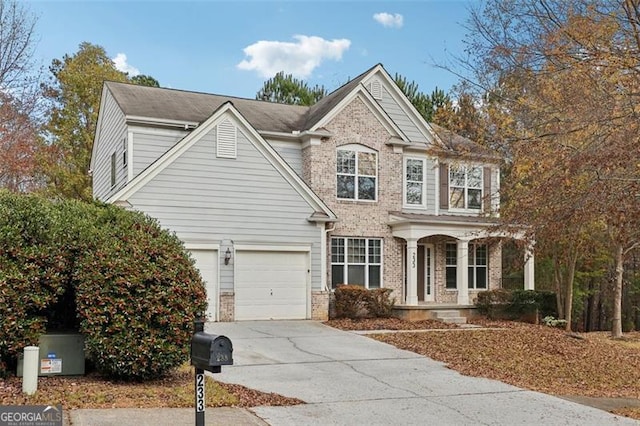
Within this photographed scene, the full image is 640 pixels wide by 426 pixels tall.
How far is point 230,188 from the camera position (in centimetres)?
1853

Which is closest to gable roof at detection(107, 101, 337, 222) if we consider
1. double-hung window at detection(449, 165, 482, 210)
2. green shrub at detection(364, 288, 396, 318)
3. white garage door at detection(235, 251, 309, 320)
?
white garage door at detection(235, 251, 309, 320)

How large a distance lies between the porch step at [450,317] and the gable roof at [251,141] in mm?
4637

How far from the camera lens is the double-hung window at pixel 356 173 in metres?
21.5

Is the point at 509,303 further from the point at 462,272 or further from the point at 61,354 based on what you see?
the point at 61,354

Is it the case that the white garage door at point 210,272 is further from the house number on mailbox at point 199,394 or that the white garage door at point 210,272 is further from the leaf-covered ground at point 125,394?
the house number on mailbox at point 199,394

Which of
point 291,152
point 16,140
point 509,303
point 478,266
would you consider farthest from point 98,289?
point 16,140

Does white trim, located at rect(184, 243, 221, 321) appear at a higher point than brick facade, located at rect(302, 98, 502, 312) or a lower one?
lower

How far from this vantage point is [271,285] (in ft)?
62.5

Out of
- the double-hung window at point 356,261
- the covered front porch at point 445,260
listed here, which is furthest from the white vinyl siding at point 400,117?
the double-hung window at point 356,261

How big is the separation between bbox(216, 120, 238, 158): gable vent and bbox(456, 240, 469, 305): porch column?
339 inches

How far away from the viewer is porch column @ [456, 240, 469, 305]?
22.3 meters

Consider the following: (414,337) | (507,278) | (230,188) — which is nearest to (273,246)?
(230,188)

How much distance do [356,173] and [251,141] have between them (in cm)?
433

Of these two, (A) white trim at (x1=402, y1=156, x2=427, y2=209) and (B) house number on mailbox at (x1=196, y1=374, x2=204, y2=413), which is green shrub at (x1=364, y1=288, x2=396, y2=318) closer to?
(A) white trim at (x1=402, y1=156, x2=427, y2=209)
